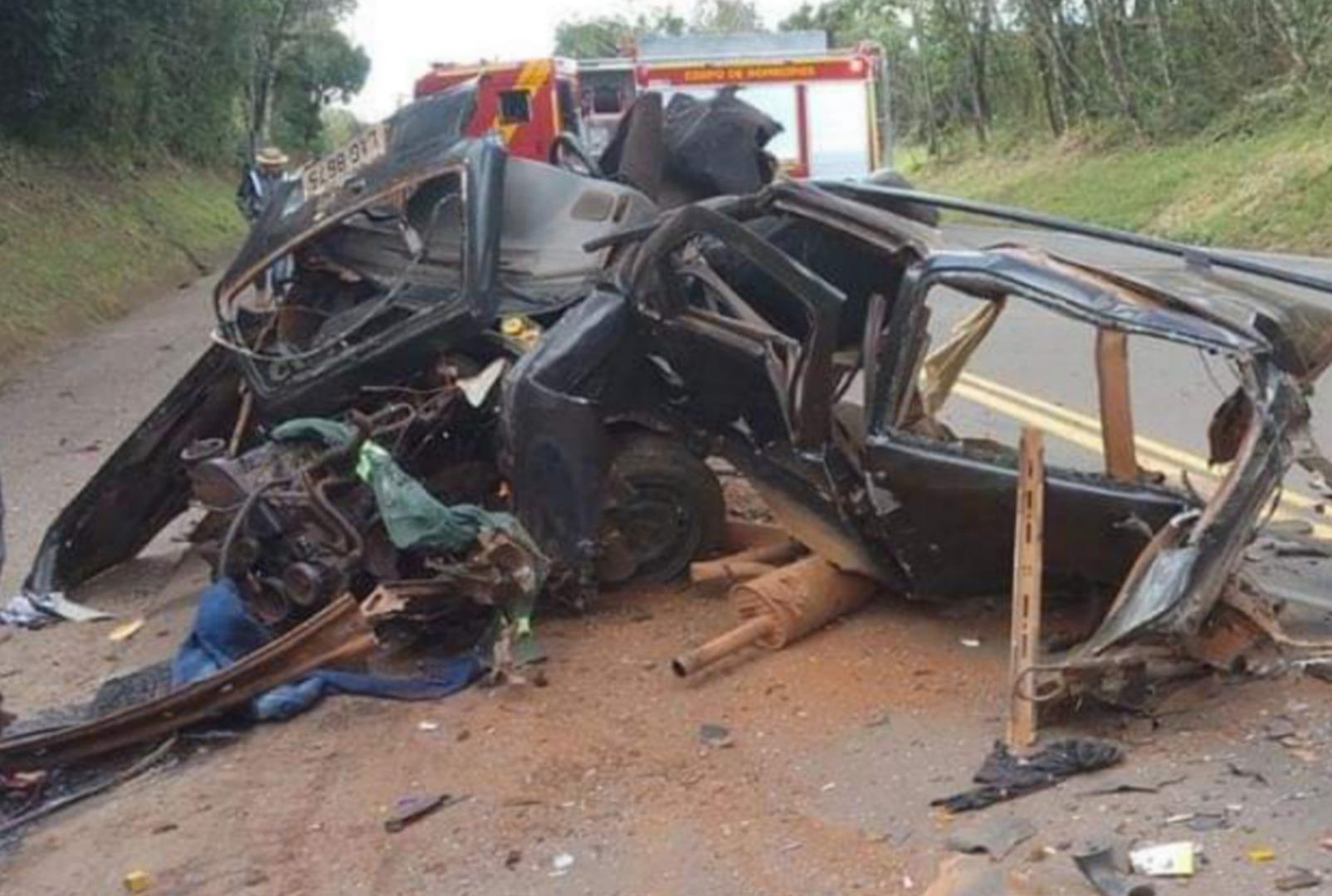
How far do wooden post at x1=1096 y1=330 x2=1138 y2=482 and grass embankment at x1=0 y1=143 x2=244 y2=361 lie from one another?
13.6m

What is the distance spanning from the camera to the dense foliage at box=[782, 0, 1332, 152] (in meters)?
27.5

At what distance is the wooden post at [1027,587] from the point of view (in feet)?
15.7

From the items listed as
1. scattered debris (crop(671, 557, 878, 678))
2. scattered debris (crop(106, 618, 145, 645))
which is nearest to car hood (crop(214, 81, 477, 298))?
scattered debris (crop(106, 618, 145, 645))

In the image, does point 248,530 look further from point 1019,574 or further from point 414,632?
point 1019,574

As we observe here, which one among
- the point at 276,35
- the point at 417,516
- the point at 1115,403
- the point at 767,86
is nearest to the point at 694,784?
the point at 417,516

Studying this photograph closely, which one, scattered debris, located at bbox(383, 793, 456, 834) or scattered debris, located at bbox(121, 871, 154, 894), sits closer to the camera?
scattered debris, located at bbox(121, 871, 154, 894)

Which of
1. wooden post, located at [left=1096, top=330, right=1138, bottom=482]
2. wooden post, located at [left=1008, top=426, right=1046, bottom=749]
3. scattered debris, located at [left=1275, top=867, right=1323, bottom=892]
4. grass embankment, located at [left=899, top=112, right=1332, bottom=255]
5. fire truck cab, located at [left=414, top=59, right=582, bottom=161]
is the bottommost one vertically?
grass embankment, located at [left=899, top=112, right=1332, bottom=255]

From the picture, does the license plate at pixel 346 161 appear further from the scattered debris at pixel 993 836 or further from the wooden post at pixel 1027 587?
the scattered debris at pixel 993 836

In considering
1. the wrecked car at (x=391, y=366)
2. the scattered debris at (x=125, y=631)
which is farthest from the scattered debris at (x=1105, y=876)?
the scattered debris at (x=125, y=631)

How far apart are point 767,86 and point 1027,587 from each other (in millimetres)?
17231

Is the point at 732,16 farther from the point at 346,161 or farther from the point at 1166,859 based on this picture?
the point at 1166,859

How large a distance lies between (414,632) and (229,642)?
0.72 metres

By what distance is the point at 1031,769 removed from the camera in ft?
15.2

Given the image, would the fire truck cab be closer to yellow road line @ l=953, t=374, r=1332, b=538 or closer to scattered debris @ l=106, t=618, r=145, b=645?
yellow road line @ l=953, t=374, r=1332, b=538
